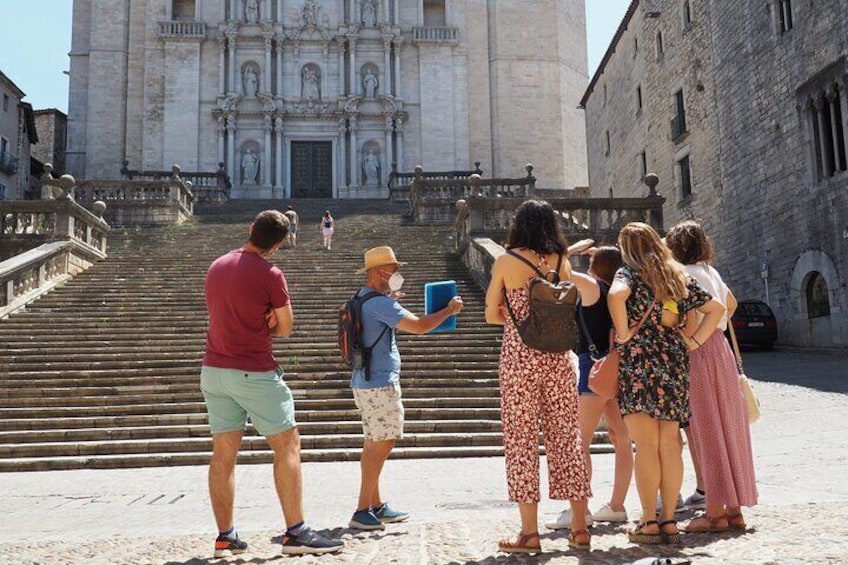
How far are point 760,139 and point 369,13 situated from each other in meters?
23.6

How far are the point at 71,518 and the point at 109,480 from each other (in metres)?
1.84

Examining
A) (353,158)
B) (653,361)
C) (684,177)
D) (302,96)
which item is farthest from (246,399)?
(302,96)

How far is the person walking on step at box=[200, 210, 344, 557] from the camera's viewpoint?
3949 millimetres

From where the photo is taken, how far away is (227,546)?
3826 mm

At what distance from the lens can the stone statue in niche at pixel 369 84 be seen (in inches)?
1481

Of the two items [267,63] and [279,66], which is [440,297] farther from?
[267,63]

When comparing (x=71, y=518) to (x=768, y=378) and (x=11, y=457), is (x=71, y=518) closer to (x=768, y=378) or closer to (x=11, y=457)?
(x=11, y=457)

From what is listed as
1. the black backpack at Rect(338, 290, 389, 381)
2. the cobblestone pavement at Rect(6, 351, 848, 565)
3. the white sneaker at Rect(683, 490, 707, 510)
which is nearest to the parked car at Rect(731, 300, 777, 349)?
the cobblestone pavement at Rect(6, 351, 848, 565)

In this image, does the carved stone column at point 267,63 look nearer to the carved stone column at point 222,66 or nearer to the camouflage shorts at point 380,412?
the carved stone column at point 222,66

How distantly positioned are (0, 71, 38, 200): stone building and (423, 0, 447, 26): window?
71.8ft

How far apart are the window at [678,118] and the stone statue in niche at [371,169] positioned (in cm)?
1532

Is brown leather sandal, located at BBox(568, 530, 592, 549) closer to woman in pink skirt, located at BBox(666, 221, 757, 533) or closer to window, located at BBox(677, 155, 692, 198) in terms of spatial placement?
woman in pink skirt, located at BBox(666, 221, 757, 533)

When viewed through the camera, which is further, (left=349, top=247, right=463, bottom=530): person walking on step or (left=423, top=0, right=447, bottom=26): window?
(left=423, top=0, right=447, bottom=26): window

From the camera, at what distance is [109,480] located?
6898 millimetres
